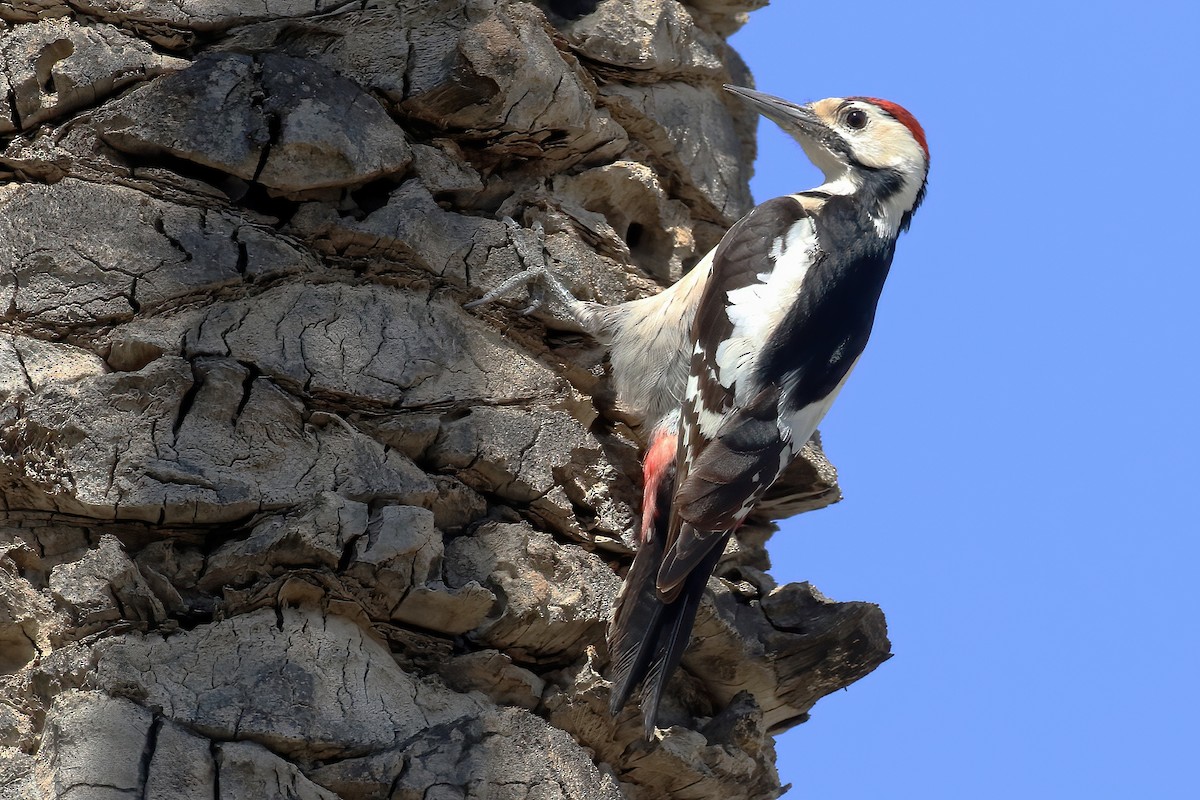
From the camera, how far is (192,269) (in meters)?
2.69

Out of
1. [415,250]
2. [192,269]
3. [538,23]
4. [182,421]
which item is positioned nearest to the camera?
[182,421]

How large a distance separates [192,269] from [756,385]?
4.52 feet

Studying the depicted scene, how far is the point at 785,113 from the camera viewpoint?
4207 millimetres

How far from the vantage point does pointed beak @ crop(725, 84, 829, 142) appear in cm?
396

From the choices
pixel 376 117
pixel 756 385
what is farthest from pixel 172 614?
pixel 756 385

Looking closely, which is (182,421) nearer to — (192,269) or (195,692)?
(192,269)

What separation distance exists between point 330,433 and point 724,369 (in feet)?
3.77

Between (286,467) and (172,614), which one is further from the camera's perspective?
(286,467)

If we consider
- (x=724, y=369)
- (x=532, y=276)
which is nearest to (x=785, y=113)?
(x=724, y=369)

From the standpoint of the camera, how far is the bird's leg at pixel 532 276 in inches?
119

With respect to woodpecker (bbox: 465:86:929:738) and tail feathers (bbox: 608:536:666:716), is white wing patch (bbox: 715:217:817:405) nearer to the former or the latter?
woodpecker (bbox: 465:86:929:738)

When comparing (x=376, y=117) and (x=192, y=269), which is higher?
(x=376, y=117)

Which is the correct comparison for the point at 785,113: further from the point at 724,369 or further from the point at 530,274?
the point at 530,274

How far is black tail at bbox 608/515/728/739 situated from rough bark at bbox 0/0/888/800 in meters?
0.05
